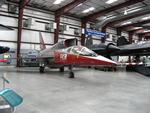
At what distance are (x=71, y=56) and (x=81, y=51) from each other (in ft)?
2.20

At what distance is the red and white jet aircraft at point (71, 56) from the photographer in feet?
26.6

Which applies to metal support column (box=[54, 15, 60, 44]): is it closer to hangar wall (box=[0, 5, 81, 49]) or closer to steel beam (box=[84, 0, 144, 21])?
hangar wall (box=[0, 5, 81, 49])

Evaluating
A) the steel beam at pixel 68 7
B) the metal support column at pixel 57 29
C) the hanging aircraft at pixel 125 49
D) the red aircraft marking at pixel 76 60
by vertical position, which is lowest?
the red aircraft marking at pixel 76 60

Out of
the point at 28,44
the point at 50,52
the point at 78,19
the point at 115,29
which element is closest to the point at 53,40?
the point at 28,44

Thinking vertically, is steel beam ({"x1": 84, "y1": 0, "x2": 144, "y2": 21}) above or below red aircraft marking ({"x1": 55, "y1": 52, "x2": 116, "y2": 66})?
above

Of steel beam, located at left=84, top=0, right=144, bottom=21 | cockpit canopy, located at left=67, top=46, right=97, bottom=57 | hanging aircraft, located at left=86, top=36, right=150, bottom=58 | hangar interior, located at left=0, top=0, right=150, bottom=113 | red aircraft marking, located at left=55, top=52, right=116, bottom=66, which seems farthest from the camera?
steel beam, located at left=84, top=0, right=144, bottom=21

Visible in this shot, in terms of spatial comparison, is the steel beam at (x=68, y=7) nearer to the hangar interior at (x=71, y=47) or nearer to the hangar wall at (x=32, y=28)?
the hangar interior at (x=71, y=47)

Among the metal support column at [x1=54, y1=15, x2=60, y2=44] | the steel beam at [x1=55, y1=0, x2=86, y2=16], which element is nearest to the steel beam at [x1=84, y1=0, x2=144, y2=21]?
the steel beam at [x1=55, y1=0, x2=86, y2=16]

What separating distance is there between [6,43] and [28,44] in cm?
239

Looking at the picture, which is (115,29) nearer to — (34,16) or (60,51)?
(34,16)

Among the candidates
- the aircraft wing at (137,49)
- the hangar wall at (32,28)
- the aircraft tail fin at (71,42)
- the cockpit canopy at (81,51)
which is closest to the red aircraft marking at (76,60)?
the cockpit canopy at (81,51)

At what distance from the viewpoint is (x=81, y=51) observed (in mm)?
8797

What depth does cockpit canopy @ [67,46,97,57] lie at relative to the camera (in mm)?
8469

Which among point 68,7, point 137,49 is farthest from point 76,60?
point 68,7
